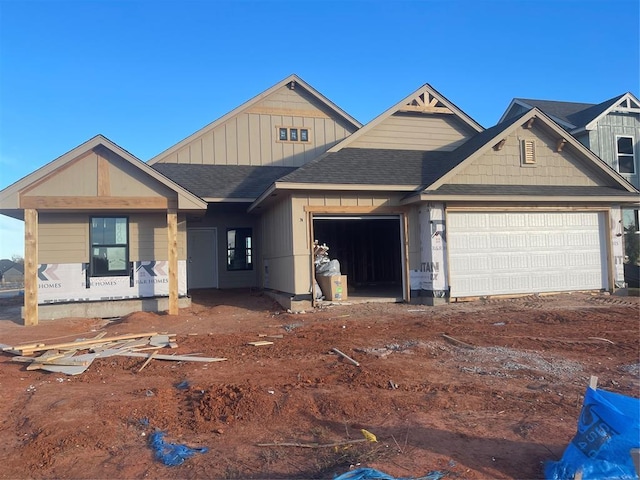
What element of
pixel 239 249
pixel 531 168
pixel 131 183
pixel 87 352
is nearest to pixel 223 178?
pixel 239 249

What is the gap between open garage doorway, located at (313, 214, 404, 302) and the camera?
20.4 meters

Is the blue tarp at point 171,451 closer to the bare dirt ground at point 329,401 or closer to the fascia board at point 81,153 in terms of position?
the bare dirt ground at point 329,401

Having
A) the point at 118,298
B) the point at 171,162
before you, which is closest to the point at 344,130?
the point at 171,162

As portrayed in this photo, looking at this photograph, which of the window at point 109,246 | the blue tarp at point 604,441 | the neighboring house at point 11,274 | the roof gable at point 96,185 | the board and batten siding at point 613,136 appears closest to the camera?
the blue tarp at point 604,441

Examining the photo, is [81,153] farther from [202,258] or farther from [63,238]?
[202,258]

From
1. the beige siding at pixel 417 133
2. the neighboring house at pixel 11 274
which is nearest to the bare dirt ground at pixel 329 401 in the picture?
the beige siding at pixel 417 133

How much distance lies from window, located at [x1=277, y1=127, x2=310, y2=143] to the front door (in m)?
4.49

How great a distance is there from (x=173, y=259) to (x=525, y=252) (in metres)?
9.81

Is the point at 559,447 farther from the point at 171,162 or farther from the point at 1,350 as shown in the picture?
the point at 171,162

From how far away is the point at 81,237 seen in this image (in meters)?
13.1

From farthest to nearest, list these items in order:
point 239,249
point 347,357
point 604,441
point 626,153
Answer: point 626,153 → point 239,249 → point 347,357 → point 604,441

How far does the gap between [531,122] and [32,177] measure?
13575 mm

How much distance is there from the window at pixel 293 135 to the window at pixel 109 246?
7.57 metres

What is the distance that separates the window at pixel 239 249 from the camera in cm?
1839
